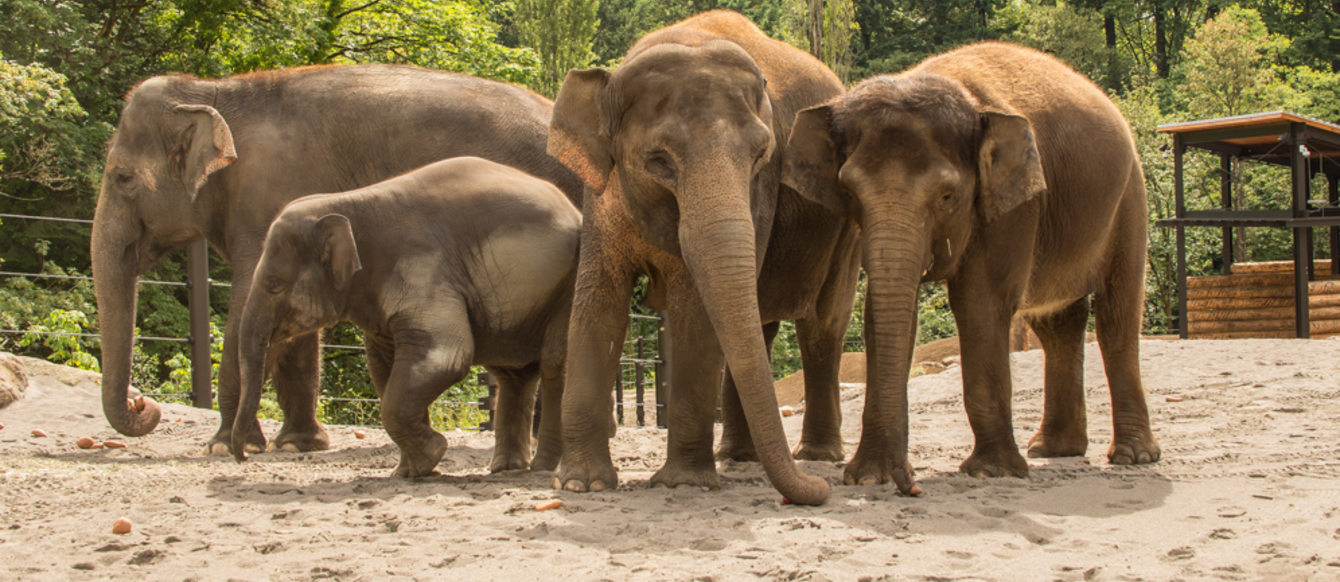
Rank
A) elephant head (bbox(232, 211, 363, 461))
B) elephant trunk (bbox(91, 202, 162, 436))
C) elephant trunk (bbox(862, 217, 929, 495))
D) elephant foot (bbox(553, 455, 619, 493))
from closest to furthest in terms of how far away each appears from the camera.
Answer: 1. elephant trunk (bbox(862, 217, 929, 495))
2. elephant foot (bbox(553, 455, 619, 493))
3. elephant head (bbox(232, 211, 363, 461))
4. elephant trunk (bbox(91, 202, 162, 436))

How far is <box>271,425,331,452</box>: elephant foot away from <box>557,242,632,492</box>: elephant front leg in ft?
9.10

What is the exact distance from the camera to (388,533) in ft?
14.6

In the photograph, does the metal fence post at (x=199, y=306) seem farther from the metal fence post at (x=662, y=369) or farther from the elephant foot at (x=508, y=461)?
the elephant foot at (x=508, y=461)

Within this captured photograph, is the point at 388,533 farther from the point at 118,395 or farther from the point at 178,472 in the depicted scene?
the point at 118,395

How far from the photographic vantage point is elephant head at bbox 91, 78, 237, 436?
8.03 metres

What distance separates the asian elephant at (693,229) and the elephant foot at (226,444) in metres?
2.56

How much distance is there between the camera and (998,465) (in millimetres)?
5871

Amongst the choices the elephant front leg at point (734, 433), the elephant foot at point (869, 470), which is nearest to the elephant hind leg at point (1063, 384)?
the elephant front leg at point (734, 433)

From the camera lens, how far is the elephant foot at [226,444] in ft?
24.3

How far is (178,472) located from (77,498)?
102cm

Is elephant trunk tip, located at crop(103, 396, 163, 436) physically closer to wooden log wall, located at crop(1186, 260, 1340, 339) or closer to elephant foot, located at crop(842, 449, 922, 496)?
elephant foot, located at crop(842, 449, 922, 496)

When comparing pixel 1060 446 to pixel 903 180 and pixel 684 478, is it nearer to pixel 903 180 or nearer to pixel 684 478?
pixel 903 180

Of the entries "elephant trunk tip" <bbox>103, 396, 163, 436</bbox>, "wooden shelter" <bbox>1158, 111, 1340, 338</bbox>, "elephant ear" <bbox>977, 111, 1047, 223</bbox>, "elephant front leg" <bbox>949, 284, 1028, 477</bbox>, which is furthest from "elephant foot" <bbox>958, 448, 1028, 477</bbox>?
"wooden shelter" <bbox>1158, 111, 1340, 338</bbox>

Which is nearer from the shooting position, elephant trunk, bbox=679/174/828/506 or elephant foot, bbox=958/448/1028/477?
elephant trunk, bbox=679/174/828/506
